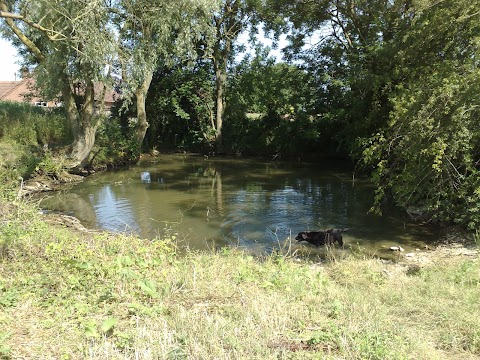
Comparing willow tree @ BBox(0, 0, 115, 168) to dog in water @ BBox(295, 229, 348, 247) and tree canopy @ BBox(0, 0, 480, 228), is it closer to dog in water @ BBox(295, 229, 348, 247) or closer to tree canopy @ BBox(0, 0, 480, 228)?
tree canopy @ BBox(0, 0, 480, 228)

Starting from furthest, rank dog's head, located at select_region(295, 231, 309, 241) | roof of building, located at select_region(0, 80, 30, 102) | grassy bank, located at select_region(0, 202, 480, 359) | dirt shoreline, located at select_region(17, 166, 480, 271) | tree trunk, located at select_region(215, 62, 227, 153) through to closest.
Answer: roof of building, located at select_region(0, 80, 30, 102) → tree trunk, located at select_region(215, 62, 227, 153) → dog's head, located at select_region(295, 231, 309, 241) → dirt shoreline, located at select_region(17, 166, 480, 271) → grassy bank, located at select_region(0, 202, 480, 359)

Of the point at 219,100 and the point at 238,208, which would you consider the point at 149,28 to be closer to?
the point at 238,208

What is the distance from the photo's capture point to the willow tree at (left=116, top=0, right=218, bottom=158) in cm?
1208

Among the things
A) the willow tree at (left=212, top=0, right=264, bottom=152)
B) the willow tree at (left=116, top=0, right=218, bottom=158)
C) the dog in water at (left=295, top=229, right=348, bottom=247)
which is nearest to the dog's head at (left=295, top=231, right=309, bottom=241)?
the dog in water at (left=295, top=229, right=348, bottom=247)

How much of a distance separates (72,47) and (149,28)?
408 cm

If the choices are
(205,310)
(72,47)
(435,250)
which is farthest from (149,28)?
(205,310)

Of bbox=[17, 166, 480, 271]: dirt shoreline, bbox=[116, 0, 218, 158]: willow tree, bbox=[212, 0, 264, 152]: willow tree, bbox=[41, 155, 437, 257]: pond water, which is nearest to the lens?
bbox=[17, 166, 480, 271]: dirt shoreline

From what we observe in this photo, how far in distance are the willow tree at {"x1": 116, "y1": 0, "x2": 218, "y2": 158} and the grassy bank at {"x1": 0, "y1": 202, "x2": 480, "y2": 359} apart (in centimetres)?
765

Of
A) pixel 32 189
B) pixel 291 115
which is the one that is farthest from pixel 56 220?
pixel 291 115

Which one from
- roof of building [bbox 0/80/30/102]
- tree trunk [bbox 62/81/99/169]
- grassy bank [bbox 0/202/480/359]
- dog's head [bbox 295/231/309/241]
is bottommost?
dog's head [bbox 295/231/309/241]

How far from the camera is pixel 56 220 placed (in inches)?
349

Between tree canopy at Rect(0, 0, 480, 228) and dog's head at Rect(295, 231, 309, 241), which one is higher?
tree canopy at Rect(0, 0, 480, 228)

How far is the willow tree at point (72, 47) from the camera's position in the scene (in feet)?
32.3

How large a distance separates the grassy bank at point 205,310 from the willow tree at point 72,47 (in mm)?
6203
